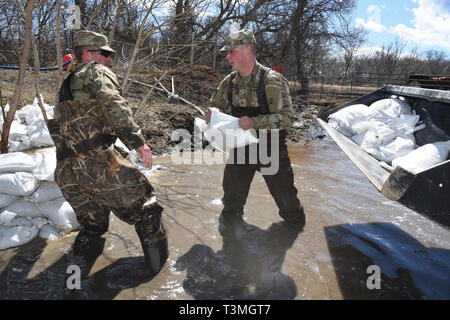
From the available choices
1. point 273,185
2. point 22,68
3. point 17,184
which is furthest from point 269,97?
point 22,68

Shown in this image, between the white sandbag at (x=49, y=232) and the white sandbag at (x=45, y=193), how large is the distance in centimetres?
25

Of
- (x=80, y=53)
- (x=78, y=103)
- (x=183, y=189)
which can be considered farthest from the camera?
(x=183, y=189)

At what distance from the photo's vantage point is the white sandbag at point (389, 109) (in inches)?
165

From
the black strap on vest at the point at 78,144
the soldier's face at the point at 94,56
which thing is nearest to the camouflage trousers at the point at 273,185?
the black strap on vest at the point at 78,144

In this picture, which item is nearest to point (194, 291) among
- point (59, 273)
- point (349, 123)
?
point (59, 273)

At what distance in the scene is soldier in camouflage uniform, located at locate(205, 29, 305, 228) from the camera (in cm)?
241

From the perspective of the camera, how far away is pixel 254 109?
2555mm

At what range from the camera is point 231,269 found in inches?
92.4

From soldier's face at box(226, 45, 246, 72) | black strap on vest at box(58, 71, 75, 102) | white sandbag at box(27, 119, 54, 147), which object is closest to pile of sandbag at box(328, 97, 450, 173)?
soldier's face at box(226, 45, 246, 72)

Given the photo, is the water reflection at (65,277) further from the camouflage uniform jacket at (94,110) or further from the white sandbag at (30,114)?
the white sandbag at (30,114)

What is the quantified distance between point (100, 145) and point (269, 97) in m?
1.38
